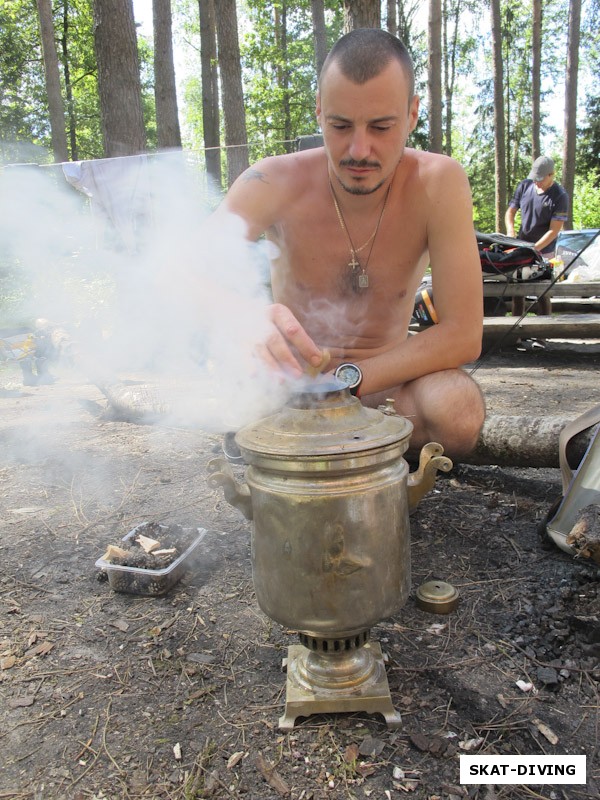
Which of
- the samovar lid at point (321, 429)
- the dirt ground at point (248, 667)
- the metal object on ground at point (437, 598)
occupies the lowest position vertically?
the dirt ground at point (248, 667)

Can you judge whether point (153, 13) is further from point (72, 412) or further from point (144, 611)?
point (144, 611)

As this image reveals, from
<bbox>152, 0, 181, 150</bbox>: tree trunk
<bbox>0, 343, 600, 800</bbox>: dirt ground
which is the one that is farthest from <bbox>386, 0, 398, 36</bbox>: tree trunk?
<bbox>0, 343, 600, 800</bbox>: dirt ground

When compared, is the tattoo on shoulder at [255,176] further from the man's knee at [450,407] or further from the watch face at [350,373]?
the man's knee at [450,407]

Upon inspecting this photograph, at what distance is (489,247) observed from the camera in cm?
672

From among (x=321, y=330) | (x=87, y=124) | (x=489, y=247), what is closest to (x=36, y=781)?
(x=321, y=330)

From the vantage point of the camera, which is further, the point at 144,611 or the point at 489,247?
the point at 489,247

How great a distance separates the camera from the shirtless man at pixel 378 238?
2131mm

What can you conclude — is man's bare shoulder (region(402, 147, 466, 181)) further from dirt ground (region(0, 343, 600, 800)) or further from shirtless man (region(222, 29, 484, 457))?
dirt ground (region(0, 343, 600, 800))

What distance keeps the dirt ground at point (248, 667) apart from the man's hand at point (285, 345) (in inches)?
37.4

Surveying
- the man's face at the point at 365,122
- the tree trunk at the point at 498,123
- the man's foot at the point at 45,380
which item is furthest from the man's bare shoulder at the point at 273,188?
the tree trunk at the point at 498,123

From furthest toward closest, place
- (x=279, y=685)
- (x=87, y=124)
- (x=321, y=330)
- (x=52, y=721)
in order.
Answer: (x=87, y=124) < (x=321, y=330) < (x=279, y=685) < (x=52, y=721)

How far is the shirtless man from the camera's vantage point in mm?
2131

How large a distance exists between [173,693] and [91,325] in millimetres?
6729

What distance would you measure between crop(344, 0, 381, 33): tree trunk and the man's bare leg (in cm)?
457
